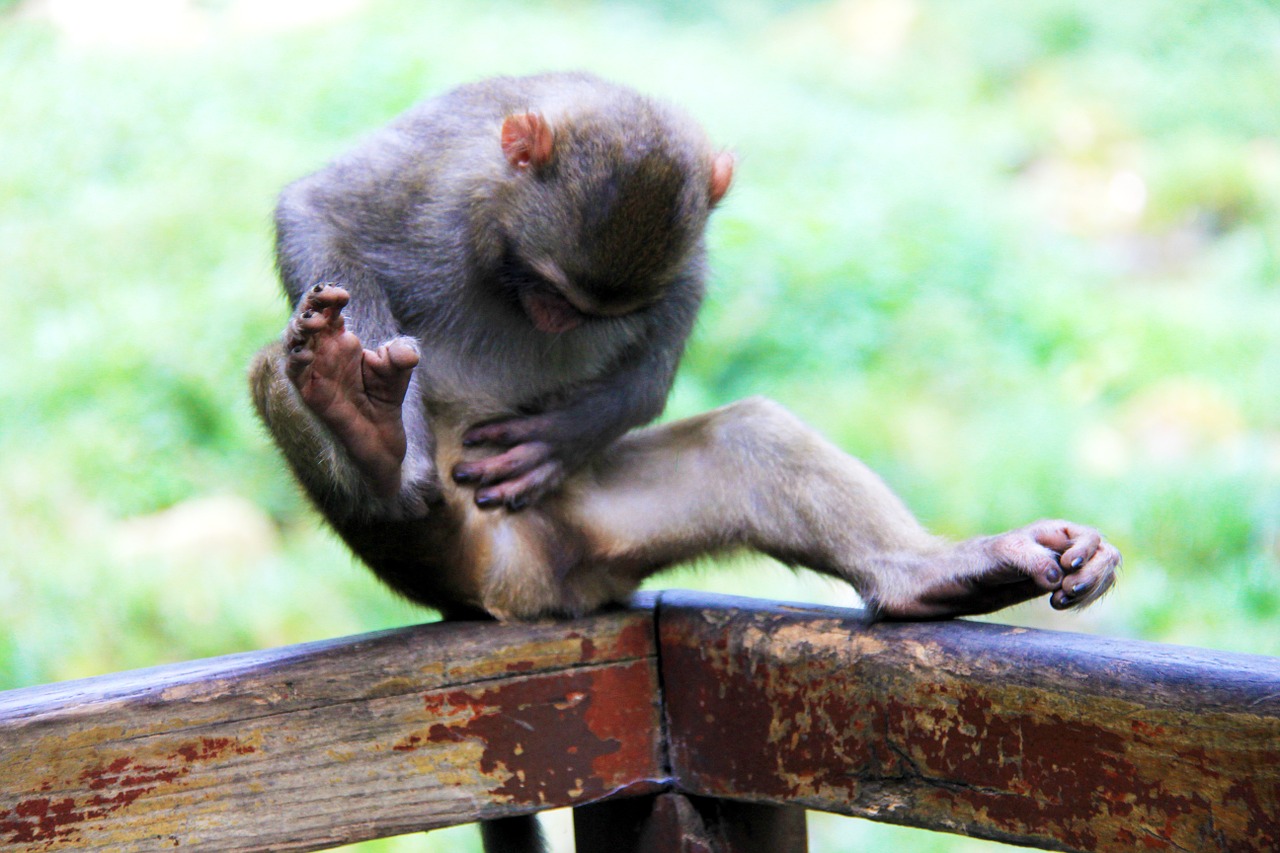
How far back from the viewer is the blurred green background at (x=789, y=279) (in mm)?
6234

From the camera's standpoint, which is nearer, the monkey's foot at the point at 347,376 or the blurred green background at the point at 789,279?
the monkey's foot at the point at 347,376

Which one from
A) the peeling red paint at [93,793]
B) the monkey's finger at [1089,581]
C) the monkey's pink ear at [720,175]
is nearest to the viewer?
the peeling red paint at [93,793]

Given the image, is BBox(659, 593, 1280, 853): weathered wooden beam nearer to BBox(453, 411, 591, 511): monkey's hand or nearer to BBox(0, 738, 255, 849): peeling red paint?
BBox(453, 411, 591, 511): monkey's hand

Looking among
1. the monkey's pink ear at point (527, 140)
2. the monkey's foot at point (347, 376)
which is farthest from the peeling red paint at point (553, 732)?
the monkey's pink ear at point (527, 140)

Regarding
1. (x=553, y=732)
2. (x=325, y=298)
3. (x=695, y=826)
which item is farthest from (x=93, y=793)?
(x=695, y=826)

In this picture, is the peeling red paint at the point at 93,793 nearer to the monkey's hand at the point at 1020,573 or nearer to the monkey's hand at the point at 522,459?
the monkey's hand at the point at 522,459

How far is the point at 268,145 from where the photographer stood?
28.5 feet

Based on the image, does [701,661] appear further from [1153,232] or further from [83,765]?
[1153,232]

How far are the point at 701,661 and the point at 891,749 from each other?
409 millimetres

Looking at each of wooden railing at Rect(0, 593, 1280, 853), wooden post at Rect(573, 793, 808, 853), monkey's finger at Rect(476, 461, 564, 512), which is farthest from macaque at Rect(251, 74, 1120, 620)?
wooden post at Rect(573, 793, 808, 853)

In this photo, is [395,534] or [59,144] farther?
[59,144]

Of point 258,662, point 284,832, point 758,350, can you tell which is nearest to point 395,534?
point 258,662

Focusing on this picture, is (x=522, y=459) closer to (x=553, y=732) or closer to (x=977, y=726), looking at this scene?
(x=553, y=732)

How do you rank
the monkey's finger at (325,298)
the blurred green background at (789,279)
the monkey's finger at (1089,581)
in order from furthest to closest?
1. the blurred green background at (789,279)
2. the monkey's finger at (1089,581)
3. the monkey's finger at (325,298)
